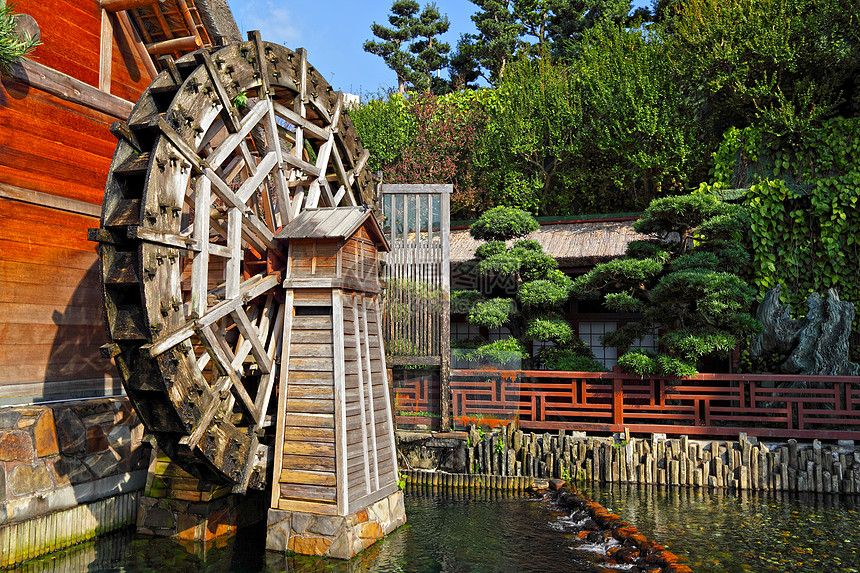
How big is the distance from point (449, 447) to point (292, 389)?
13.2ft

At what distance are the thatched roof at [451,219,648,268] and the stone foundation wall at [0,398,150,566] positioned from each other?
849 centimetres

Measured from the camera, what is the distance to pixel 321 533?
6109 mm

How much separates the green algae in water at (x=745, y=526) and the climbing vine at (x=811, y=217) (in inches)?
193

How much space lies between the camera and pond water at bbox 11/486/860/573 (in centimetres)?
600

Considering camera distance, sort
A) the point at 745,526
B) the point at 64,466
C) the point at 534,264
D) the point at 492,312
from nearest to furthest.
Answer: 1. the point at 64,466
2. the point at 745,526
3. the point at 492,312
4. the point at 534,264

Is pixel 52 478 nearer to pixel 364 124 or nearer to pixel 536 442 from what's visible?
pixel 536 442

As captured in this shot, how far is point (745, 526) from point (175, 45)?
952cm

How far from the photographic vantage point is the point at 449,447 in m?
9.80

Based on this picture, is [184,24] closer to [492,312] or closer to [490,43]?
[492,312]

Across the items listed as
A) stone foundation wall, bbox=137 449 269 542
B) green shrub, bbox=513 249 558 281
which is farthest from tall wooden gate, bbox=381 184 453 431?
stone foundation wall, bbox=137 449 269 542

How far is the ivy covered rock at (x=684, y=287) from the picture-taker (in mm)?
9828

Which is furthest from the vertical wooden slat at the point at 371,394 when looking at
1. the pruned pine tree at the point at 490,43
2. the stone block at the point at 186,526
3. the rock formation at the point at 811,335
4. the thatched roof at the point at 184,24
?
the pruned pine tree at the point at 490,43

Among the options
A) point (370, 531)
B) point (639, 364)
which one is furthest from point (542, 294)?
point (370, 531)

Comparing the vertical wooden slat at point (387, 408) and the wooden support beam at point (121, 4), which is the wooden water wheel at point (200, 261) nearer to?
the vertical wooden slat at point (387, 408)
